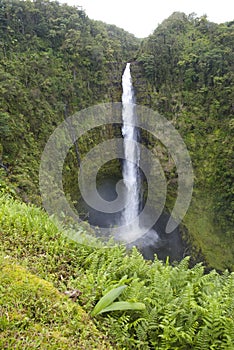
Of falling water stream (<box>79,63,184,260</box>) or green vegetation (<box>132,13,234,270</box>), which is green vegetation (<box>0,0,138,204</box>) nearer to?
falling water stream (<box>79,63,184,260</box>)

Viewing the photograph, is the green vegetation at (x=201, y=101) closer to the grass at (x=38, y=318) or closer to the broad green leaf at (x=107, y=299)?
the broad green leaf at (x=107, y=299)

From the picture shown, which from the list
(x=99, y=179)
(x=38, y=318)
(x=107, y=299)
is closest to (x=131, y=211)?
(x=99, y=179)

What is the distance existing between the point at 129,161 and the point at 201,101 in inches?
295

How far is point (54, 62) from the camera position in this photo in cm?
2106

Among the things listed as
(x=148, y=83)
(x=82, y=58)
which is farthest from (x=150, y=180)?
(x=82, y=58)

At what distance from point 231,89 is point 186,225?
10424 mm

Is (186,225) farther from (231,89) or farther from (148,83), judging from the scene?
(148,83)

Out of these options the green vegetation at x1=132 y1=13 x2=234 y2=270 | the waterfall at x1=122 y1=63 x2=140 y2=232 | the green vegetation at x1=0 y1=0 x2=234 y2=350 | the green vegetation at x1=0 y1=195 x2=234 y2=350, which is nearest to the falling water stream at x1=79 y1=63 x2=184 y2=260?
the waterfall at x1=122 y1=63 x2=140 y2=232

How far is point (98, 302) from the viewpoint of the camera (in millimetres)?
2475

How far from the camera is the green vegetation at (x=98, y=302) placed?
2.12m

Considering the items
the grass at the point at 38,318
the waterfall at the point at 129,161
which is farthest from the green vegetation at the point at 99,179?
the waterfall at the point at 129,161

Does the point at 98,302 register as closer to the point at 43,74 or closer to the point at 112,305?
the point at 112,305

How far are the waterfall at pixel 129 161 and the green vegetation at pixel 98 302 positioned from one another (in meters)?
17.0

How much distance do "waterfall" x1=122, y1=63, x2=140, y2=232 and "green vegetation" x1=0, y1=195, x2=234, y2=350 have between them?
16971 mm
